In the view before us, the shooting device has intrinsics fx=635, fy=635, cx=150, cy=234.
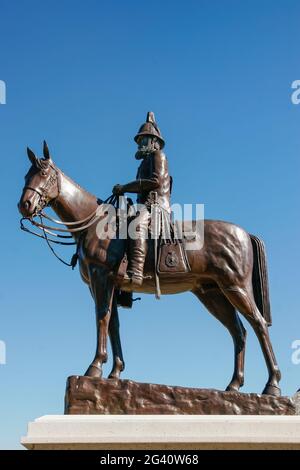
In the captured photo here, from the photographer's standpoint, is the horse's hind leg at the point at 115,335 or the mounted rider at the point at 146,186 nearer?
the mounted rider at the point at 146,186

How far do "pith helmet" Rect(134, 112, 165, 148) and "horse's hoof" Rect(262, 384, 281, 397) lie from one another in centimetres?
415

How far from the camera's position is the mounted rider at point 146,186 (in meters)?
9.07

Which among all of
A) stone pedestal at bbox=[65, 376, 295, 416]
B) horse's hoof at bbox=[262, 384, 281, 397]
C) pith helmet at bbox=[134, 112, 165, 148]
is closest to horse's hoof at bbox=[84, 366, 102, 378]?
stone pedestal at bbox=[65, 376, 295, 416]

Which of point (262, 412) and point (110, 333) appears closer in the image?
point (262, 412)

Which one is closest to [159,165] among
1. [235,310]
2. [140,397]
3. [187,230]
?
[187,230]

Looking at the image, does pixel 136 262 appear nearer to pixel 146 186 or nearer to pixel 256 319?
pixel 146 186

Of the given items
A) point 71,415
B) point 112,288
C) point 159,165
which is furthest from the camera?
point 159,165

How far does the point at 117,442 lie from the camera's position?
24.9 feet

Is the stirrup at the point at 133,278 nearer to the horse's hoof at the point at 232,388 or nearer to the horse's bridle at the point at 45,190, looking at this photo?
the horse's bridle at the point at 45,190

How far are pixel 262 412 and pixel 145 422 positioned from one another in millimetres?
1752

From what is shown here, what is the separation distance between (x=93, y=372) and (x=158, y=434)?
141 cm

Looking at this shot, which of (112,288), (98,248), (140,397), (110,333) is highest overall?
(98,248)

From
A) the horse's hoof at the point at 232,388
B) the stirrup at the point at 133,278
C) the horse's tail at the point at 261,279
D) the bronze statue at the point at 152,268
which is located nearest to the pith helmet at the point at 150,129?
the bronze statue at the point at 152,268

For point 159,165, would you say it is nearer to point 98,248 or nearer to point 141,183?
point 141,183
